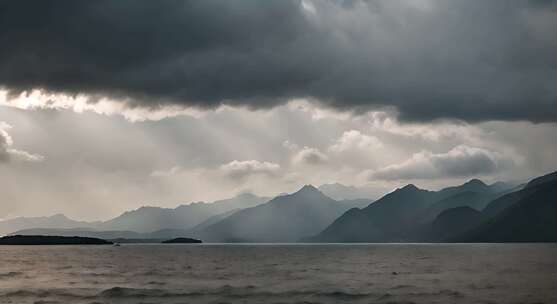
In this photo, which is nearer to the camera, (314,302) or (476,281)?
(314,302)

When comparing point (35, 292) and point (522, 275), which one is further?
point (522, 275)

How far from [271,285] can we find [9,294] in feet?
148

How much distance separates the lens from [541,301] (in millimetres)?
85812

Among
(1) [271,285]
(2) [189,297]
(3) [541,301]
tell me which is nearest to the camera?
(3) [541,301]

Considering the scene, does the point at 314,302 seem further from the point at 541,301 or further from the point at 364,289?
the point at 541,301

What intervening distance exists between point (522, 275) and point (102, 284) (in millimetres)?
88864

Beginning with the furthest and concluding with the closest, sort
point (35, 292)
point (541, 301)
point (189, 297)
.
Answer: point (35, 292)
point (189, 297)
point (541, 301)

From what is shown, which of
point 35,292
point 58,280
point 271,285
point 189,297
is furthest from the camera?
point 58,280

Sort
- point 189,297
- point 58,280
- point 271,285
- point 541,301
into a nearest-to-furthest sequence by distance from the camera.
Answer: point 541,301, point 189,297, point 271,285, point 58,280

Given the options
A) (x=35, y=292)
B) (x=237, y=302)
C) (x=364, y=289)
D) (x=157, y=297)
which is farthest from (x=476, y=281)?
(x=35, y=292)

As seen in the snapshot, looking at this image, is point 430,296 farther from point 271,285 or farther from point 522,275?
point 522,275

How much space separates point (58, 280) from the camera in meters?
127

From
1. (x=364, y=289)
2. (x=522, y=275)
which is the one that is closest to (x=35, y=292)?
(x=364, y=289)

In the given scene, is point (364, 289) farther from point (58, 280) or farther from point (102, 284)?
point (58, 280)
